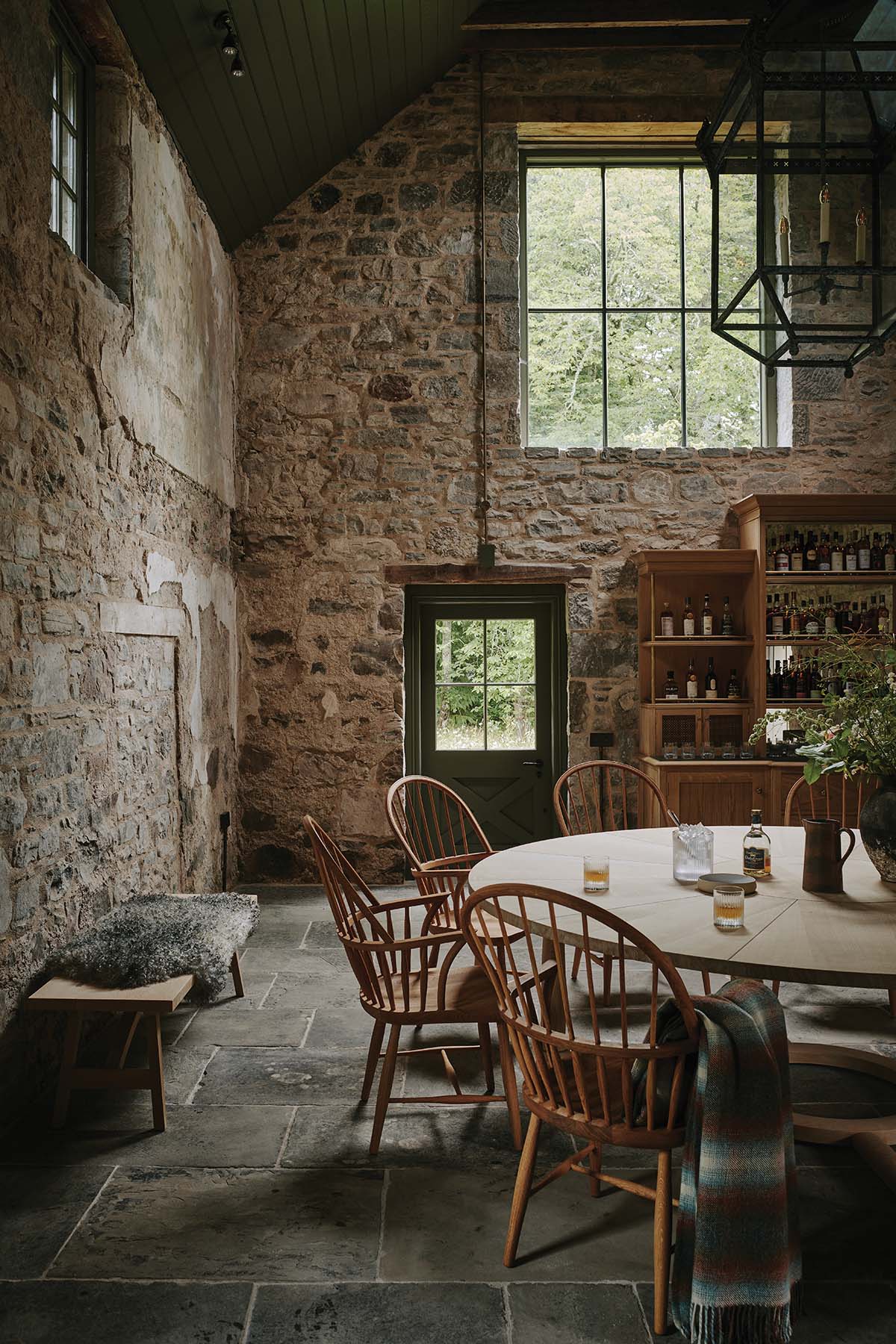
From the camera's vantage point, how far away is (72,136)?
12.4ft

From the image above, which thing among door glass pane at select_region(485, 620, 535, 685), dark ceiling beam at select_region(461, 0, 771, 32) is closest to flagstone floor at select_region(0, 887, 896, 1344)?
door glass pane at select_region(485, 620, 535, 685)

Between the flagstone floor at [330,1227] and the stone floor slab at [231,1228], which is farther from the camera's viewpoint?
the stone floor slab at [231,1228]

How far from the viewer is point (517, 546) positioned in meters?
5.99

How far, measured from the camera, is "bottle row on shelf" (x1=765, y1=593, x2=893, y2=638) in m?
5.67

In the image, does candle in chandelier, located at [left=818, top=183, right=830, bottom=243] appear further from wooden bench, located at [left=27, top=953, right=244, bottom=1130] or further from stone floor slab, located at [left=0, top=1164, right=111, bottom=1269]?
stone floor slab, located at [left=0, top=1164, right=111, bottom=1269]

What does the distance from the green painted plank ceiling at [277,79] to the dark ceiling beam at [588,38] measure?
0.20m

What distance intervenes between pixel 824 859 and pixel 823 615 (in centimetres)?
336

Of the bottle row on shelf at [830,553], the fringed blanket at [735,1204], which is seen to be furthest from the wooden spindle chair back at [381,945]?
the bottle row on shelf at [830,553]

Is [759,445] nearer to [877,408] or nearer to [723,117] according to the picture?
[877,408]

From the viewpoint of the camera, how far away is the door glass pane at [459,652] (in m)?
6.18

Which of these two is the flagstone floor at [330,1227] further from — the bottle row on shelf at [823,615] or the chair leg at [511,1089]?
the bottle row on shelf at [823,615]

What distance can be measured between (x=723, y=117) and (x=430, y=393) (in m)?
3.18

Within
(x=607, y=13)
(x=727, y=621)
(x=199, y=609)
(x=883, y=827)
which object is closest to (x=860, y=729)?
(x=883, y=827)

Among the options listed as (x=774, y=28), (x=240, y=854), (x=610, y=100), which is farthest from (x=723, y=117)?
(x=240, y=854)
